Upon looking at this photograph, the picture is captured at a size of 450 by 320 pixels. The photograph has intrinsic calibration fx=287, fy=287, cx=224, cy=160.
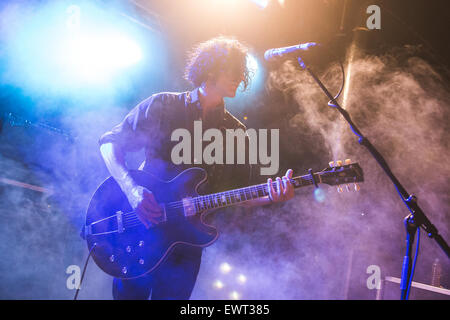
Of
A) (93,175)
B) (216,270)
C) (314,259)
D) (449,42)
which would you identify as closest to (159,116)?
(93,175)

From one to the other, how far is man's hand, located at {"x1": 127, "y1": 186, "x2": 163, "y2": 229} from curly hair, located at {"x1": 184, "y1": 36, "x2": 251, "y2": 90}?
3.97ft

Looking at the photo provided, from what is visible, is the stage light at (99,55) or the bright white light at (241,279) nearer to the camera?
the stage light at (99,55)

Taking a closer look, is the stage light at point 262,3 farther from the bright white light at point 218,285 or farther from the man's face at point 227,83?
the bright white light at point 218,285

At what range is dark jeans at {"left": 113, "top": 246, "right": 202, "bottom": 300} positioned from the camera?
1839 mm

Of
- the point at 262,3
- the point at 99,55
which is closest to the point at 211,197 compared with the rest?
the point at 99,55

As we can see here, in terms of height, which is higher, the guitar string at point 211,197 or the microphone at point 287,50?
the microphone at point 287,50

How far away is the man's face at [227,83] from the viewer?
7.78ft

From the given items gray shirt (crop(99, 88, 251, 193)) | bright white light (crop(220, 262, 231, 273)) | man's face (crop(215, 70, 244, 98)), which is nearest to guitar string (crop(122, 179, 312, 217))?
gray shirt (crop(99, 88, 251, 193))

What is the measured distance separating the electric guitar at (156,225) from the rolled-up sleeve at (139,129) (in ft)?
1.04

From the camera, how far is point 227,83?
239 cm

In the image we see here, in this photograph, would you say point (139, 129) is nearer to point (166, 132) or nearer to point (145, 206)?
point (166, 132)

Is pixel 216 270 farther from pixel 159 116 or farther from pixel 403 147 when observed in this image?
pixel 403 147

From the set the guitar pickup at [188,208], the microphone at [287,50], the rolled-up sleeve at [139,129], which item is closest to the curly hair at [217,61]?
the microphone at [287,50]
